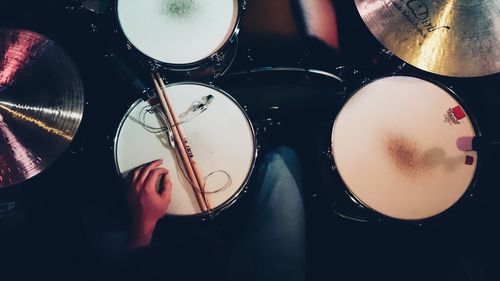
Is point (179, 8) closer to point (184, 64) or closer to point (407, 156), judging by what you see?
point (184, 64)

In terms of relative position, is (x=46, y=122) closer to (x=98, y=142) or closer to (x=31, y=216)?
(x=98, y=142)

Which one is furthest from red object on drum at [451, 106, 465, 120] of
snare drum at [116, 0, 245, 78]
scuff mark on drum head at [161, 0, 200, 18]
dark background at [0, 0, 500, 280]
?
scuff mark on drum head at [161, 0, 200, 18]

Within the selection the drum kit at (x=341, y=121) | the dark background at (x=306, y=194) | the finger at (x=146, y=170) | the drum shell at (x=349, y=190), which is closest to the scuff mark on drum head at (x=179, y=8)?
the drum kit at (x=341, y=121)

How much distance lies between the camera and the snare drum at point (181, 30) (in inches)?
54.6

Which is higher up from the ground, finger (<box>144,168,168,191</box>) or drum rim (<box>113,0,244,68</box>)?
drum rim (<box>113,0,244,68</box>)

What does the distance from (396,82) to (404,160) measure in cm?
34

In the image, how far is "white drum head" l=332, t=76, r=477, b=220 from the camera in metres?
1.31

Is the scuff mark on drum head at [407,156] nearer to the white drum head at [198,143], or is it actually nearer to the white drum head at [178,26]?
the white drum head at [198,143]

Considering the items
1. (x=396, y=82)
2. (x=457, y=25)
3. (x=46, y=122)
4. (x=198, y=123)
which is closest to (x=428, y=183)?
(x=396, y=82)

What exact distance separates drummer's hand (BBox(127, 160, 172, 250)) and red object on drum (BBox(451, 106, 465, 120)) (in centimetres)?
120

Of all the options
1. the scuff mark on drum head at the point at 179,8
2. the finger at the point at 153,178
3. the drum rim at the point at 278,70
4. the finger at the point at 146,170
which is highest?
the scuff mark on drum head at the point at 179,8

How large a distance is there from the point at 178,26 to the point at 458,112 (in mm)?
1243

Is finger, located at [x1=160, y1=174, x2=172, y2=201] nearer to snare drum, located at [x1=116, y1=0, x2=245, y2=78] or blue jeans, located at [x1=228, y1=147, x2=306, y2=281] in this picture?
blue jeans, located at [x1=228, y1=147, x2=306, y2=281]

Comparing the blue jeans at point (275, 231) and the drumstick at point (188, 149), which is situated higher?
the drumstick at point (188, 149)
